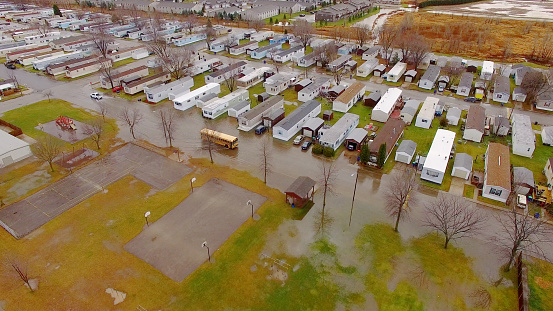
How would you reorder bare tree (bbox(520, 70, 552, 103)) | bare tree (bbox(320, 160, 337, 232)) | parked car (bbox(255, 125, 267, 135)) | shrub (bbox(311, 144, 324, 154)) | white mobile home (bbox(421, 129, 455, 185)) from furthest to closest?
bare tree (bbox(520, 70, 552, 103))
parked car (bbox(255, 125, 267, 135))
shrub (bbox(311, 144, 324, 154))
white mobile home (bbox(421, 129, 455, 185))
bare tree (bbox(320, 160, 337, 232))

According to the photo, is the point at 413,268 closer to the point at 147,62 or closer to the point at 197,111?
the point at 197,111

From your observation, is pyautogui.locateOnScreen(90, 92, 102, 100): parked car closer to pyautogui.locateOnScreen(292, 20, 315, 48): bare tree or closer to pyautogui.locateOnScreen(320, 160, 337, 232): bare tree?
pyautogui.locateOnScreen(320, 160, 337, 232): bare tree

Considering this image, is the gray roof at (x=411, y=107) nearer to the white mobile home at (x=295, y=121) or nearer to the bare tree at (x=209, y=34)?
the white mobile home at (x=295, y=121)

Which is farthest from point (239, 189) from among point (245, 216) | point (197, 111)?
point (197, 111)

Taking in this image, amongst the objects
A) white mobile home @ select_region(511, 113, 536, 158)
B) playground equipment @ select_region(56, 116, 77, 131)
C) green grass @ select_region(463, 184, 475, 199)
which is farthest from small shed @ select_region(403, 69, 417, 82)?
playground equipment @ select_region(56, 116, 77, 131)

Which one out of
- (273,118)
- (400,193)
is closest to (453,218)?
(400,193)

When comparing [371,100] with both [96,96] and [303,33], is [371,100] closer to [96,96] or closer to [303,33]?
[303,33]
